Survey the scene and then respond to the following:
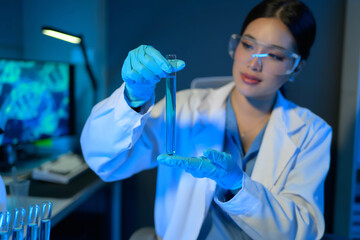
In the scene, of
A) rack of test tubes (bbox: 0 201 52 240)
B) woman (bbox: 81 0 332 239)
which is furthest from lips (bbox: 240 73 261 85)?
rack of test tubes (bbox: 0 201 52 240)

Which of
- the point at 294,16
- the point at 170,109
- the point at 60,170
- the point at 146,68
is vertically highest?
the point at 294,16

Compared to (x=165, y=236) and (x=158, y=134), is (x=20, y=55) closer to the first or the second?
(x=158, y=134)

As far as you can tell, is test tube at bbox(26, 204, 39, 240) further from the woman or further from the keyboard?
the keyboard

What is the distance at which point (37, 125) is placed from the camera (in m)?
1.60

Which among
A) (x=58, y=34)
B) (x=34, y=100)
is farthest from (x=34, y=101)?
(x=58, y=34)

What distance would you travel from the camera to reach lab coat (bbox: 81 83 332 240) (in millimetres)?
921

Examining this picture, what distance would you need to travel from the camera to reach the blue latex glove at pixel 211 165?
2.53 feet

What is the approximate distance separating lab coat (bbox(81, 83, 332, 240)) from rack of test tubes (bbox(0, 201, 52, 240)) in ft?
1.03

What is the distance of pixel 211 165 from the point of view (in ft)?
2.70

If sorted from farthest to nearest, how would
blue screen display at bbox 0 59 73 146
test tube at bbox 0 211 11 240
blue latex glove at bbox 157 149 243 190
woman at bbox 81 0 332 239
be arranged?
blue screen display at bbox 0 59 73 146, woman at bbox 81 0 332 239, blue latex glove at bbox 157 149 243 190, test tube at bbox 0 211 11 240

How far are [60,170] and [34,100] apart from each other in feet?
1.30

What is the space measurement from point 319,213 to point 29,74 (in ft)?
4.81

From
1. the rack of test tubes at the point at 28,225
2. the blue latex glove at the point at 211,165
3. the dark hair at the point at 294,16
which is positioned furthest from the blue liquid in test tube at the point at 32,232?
the dark hair at the point at 294,16

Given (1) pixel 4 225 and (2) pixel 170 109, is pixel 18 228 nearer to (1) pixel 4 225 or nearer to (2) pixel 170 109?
(1) pixel 4 225
